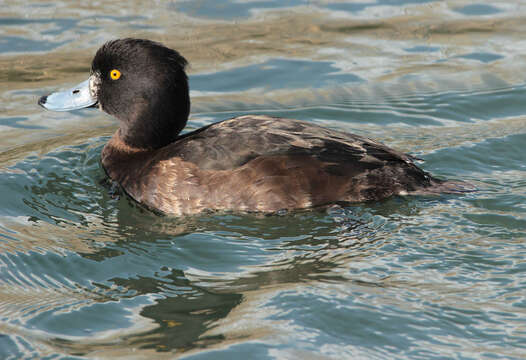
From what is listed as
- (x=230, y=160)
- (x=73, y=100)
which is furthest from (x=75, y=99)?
(x=230, y=160)

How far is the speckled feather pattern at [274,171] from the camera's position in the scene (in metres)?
5.45

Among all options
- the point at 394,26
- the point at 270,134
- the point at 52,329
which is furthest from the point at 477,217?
the point at 394,26

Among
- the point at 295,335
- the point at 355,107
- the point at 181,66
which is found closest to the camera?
the point at 295,335

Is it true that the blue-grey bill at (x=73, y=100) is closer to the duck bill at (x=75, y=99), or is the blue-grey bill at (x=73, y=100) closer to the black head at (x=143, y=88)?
the duck bill at (x=75, y=99)

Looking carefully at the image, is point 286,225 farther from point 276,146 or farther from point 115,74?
point 115,74

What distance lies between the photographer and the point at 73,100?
654cm

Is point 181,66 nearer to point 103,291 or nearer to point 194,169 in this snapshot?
point 194,169

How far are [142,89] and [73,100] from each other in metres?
0.77

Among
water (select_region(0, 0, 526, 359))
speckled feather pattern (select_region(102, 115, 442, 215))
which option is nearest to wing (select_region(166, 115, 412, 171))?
speckled feather pattern (select_region(102, 115, 442, 215))

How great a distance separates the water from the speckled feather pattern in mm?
148

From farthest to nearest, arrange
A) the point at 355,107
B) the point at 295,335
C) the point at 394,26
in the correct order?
1. the point at 394,26
2. the point at 355,107
3. the point at 295,335

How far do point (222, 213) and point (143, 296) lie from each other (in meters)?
1.17

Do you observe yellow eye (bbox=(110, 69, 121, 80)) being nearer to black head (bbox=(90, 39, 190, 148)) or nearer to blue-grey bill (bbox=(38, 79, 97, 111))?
black head (bbox=(90, 39, 190, 148))

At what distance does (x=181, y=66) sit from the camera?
19.9 feet
